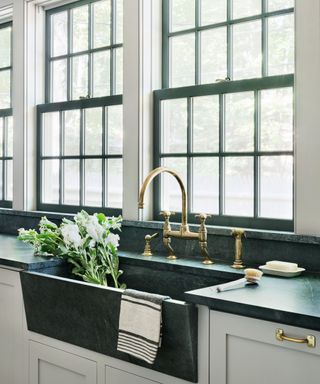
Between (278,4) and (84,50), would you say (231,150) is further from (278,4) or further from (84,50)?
(84,50)

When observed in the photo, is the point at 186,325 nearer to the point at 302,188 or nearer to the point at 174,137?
the point at 302,188

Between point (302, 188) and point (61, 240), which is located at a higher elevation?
point (302, 188)

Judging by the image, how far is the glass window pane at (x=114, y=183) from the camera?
333 cm

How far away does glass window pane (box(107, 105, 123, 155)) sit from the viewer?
333 centimetres

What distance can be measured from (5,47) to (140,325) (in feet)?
9.89

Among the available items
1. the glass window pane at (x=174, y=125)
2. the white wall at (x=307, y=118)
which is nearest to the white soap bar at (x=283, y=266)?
the white wall at (x=307, y=118)

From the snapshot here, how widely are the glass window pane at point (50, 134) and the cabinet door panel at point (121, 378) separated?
1.93 m

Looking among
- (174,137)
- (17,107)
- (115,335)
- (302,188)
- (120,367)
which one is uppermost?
(17,107)

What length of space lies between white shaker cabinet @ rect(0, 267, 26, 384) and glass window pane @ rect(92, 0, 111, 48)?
1.59 meters

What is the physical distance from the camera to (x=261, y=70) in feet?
8.89

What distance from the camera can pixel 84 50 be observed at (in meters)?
3.60

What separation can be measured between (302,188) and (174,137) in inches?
36.8

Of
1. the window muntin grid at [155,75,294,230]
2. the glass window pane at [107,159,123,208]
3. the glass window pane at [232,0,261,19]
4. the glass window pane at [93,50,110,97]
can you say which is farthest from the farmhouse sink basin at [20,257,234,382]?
the glass window pane at [232,0,261,19]

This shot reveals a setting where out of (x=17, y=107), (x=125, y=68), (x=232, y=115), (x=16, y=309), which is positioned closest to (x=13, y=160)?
(x=17, y=107)
